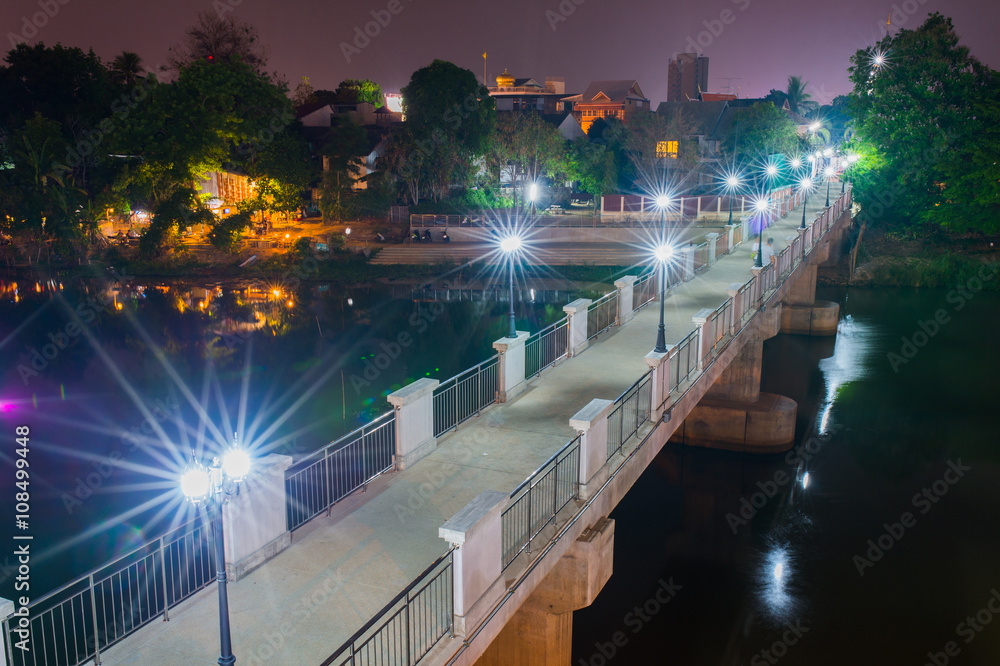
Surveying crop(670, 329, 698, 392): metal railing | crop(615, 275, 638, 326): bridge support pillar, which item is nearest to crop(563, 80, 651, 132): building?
crop(615, 275, 638, 326): bridge support pillar

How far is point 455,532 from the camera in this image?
339 inches

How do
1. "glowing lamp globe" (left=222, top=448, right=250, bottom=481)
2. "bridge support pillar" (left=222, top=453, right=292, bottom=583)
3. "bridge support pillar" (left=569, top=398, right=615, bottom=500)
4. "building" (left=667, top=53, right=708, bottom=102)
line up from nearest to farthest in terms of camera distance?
"glowing lamp globe" (left=222, top=448, right=250, bottom=481) < "bridge support pillar" (left=222, top=453, right=292, bottom=583) < "bridge support pillar" (left=569, top=398, right=615, bottom=500) < "building" (left=667, top=53, right=708, bottom=102)

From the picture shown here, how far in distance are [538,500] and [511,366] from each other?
225 inches

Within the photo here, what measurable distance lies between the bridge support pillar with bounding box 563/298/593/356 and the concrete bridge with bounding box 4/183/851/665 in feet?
0.14

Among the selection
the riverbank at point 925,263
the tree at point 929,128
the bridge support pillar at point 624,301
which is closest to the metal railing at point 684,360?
the bridge support pillar at point 624,301

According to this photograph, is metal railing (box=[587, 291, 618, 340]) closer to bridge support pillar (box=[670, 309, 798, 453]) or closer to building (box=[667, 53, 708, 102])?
bridge support pillar (box=[670, 309, 798, 453])

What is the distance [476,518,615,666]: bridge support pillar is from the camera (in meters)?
12.1

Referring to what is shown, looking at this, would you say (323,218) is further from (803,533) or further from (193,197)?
(803,533)

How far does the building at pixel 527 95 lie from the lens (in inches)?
4508

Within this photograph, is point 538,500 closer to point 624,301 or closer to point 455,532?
point 455,532

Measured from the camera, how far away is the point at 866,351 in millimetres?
38906

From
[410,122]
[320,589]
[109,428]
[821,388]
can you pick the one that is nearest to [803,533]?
[821,388]

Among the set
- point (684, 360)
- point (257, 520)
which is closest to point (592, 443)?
point (257, 520)

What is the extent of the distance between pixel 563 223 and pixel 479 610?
162 feet
